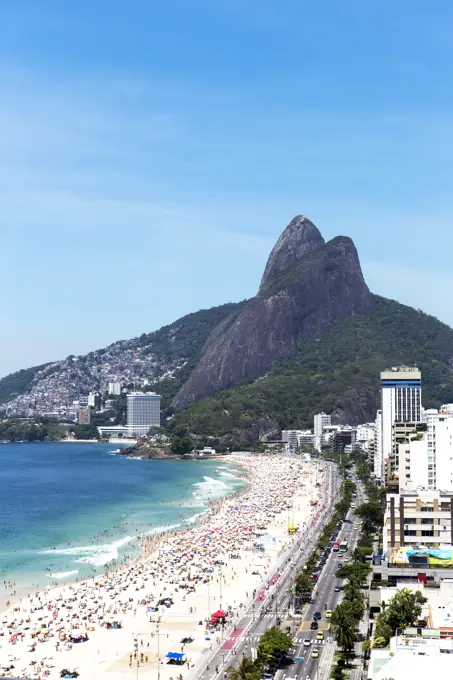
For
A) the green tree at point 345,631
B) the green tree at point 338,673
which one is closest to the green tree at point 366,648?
the green tree at point 345,631

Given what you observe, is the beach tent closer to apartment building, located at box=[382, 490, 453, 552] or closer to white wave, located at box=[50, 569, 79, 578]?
apartment building, located at box=[382, 490, 453, 552]

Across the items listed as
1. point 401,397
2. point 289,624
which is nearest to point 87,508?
point 401,397

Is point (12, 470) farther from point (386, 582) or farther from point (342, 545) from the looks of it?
point (386, 582)

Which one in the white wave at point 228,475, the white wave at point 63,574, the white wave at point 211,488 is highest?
the white wave at point 228,475

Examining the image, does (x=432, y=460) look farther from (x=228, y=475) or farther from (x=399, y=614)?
(x=228, y=475)

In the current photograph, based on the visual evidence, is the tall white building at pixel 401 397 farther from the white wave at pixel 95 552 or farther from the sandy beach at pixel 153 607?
the white wave at pixel 95 552

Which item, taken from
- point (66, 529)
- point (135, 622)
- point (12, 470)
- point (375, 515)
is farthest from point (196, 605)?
point (12, 470)
